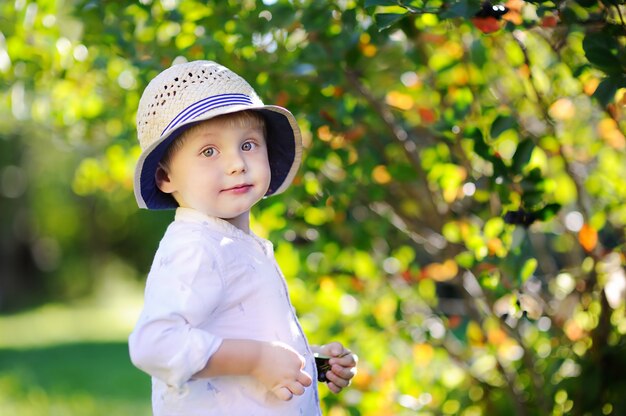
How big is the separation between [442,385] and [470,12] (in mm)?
1690

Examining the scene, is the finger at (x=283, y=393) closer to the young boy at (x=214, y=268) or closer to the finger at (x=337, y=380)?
the young boy at (x=214, y=268)

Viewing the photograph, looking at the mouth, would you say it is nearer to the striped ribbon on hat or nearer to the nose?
the nose

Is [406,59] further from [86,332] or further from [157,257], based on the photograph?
[86,332]

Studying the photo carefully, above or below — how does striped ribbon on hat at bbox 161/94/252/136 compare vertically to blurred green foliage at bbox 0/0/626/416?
above

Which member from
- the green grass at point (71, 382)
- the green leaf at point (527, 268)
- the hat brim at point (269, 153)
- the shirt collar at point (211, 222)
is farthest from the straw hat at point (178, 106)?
the green grass at point (71, 382)

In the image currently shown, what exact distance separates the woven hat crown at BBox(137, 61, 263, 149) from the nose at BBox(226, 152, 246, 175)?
0.42 ft

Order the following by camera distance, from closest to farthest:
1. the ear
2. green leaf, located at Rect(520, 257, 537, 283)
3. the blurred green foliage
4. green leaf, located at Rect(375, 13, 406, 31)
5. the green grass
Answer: the ear → green leaf, located at Rect(375, 13, 406, 31) → green leaf, located at Rect(520, 257, 537, 283) → the blurred green foliage → the green grass

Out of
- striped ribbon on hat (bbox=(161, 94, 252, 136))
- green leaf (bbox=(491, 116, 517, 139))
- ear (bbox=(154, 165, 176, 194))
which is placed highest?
striped ribbon on hat (bbox=(161, 94, 252, 136))

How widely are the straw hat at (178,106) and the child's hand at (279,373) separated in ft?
1.44

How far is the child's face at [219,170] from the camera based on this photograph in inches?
73.8

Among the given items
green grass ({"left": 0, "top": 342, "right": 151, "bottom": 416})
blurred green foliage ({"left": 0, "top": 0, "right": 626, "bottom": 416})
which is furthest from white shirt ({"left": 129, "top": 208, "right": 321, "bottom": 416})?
green grass ({"left": 0, "top": 342, "right": 151, "bottom": 416})

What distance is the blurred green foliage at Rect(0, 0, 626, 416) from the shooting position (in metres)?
2.68

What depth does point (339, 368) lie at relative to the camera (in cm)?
206

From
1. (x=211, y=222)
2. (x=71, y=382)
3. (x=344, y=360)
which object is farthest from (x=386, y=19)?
(x=71, y=382)
